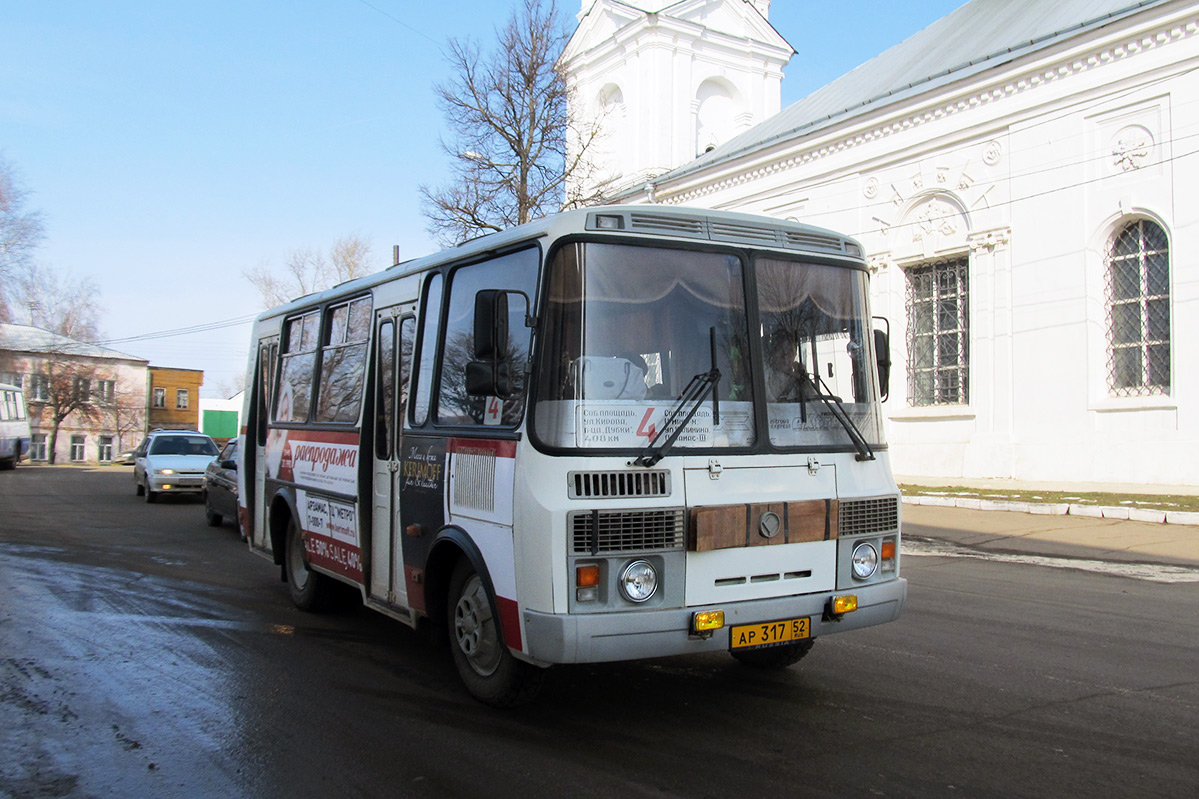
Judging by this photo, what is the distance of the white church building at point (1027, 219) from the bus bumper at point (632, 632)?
39.9 feet

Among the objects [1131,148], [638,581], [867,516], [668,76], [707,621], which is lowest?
[707,621]

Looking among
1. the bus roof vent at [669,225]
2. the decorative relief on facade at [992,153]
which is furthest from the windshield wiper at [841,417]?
the decorative relief on facade at [992,153]

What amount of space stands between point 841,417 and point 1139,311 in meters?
16.3

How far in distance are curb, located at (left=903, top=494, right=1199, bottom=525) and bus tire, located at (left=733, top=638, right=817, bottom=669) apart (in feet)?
35.0

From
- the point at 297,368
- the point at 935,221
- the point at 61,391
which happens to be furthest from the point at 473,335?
the point at 61,391

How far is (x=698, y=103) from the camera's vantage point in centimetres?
3678

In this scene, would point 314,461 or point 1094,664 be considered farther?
point 314,461

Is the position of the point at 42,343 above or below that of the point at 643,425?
above

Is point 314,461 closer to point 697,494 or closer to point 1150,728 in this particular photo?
point 697,494

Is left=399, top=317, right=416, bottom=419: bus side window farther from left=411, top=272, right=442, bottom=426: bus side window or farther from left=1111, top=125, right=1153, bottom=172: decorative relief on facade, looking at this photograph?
left=1111, top=125, right=1153, bottom=172: decorative relief on facade

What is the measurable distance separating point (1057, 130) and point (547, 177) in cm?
1460

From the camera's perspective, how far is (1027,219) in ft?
68.0

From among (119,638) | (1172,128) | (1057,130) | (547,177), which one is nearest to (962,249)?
(1057,130)

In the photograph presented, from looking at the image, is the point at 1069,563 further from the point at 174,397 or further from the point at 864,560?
the point at 174,397
